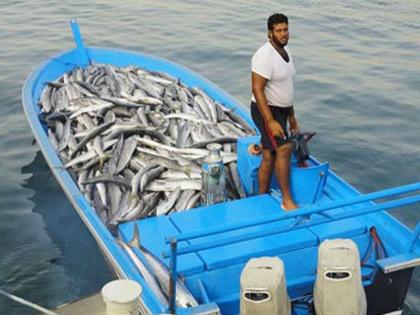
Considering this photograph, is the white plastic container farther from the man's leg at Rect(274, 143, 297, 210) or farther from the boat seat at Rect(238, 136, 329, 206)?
the boat seat at Rect(238, 136, 329, 206)

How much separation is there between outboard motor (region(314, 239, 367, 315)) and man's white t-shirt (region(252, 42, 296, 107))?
2.63m

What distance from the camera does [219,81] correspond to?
16750 millimetres

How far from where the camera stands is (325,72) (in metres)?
17.0

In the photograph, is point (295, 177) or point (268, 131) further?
point (295, 177)

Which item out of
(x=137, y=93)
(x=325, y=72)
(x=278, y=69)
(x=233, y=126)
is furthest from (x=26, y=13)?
(x=278, y=69)

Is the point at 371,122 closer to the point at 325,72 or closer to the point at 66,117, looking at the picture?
the point at 325,72

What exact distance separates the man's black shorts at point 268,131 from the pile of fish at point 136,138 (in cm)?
110

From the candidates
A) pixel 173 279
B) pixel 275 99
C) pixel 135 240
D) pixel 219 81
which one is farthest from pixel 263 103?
pixel 219 81

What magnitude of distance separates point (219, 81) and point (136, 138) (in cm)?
807

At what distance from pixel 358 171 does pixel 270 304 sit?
7.39 meters

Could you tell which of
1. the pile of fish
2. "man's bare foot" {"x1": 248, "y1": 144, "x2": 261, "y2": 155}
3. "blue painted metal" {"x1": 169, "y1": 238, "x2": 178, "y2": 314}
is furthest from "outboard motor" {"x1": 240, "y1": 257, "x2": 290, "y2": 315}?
"man's bare foot" {"x1": 248, "y1": 144, "x2": 261, "y2": 155}

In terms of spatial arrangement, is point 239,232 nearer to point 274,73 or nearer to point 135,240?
point 135,240

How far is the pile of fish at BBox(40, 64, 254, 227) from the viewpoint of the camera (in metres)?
7.93

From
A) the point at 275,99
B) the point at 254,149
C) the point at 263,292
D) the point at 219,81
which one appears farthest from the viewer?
the point at 219,81
